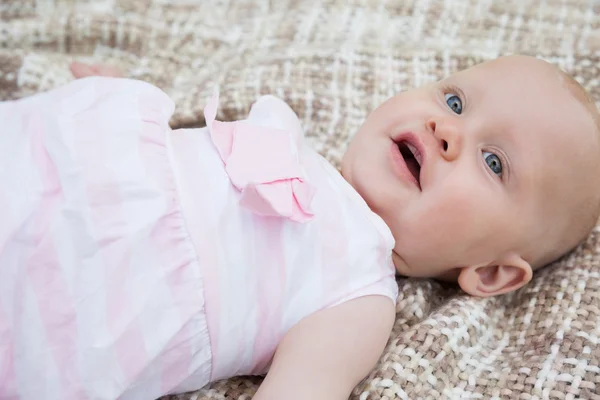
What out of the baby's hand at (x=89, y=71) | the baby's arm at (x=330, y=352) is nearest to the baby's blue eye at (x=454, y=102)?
the baby's arm at (x=330, y=352)

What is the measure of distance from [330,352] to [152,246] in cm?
29

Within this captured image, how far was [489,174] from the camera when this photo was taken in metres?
1.14

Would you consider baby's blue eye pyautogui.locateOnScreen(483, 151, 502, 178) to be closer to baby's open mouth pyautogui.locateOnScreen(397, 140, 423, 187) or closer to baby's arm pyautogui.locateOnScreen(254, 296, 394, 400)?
baby's open mouth pyautogui.locateOnScreen(397, 140, 423, 187)

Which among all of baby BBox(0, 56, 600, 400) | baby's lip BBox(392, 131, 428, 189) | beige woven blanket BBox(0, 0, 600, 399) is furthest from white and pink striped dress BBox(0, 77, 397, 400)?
beige woven blanket BBox(0, 0, 600, 399)

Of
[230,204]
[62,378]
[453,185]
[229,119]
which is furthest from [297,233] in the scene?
[229,119]

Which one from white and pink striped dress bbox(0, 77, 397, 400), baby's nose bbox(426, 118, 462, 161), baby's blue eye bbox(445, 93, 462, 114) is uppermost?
baby's blue eye bbox(445, 93, 462, 114)

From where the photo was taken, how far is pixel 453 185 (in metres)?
1.11

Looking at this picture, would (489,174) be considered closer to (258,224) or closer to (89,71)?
(258,224)

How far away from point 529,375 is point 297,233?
0.41m

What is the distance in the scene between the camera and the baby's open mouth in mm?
1162

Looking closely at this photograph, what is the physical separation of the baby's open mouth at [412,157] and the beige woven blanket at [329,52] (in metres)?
0.20

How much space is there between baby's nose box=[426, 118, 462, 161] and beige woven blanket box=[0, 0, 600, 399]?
0.83 ft

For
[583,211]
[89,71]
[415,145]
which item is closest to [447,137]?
[415,145]

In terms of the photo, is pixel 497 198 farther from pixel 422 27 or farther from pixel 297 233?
pixel 422 27
